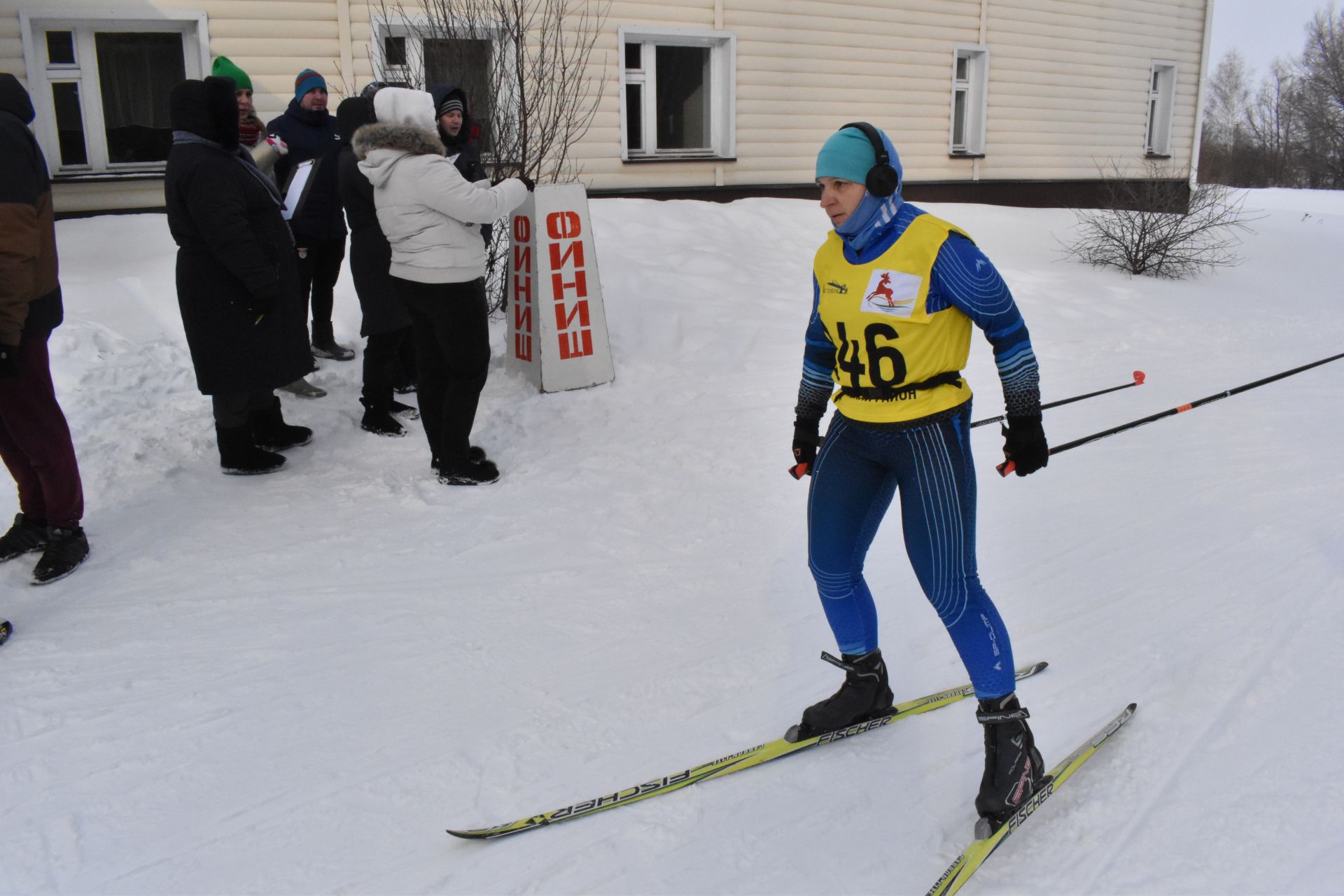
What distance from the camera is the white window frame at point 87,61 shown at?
8.92 meters

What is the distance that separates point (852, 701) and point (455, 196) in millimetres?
2999

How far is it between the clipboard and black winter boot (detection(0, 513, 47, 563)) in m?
2.38

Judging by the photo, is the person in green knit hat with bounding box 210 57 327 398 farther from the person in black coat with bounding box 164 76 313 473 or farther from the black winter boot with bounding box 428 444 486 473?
the black winter boot with bounding box 428 444 486 473

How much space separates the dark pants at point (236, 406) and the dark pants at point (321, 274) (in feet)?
3.73

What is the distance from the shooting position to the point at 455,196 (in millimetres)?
4730

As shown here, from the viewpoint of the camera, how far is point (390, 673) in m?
3.48

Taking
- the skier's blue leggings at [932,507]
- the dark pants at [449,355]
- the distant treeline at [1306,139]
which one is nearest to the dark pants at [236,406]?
the dark pants at [449,355]

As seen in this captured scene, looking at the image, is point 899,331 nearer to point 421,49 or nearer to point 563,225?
point 563,225

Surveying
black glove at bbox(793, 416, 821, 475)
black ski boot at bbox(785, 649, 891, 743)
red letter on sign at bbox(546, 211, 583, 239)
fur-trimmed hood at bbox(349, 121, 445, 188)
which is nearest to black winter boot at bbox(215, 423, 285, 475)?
fur-trimmed hood at bbox(349, 121, 445, 188)

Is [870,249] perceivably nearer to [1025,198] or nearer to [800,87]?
[800,87]

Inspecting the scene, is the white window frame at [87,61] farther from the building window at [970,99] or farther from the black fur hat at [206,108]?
the building window at [970,99]

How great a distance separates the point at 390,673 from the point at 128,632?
3.50 feet

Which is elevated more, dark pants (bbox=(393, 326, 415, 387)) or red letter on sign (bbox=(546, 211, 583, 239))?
red letter on sign (bbox=(546, 211, 583, 239))

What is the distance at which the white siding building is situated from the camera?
9.31 metres
